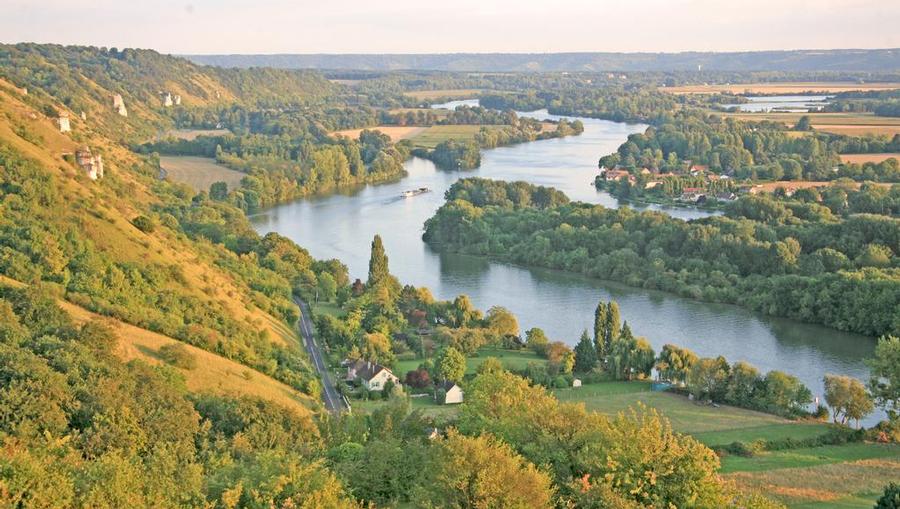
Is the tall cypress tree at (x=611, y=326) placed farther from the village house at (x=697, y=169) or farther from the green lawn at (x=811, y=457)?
the village house at (x=697, y=169)

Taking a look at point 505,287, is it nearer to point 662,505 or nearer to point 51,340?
point 51,340

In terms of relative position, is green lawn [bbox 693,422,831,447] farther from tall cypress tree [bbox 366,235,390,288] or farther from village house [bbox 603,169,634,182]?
village house [bbox 603,169,634,182]

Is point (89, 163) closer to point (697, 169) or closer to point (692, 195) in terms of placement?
point (692, 195)

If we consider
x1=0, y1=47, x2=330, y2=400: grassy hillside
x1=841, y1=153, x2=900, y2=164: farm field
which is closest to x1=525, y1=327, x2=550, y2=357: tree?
x1=0, y1=47, x2=330, y2=400: grassy hillside

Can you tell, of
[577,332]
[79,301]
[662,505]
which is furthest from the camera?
[577,332]

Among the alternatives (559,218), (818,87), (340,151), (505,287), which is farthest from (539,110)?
(505,287)

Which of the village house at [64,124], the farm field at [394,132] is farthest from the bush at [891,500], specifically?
the farm field at [394,132]
